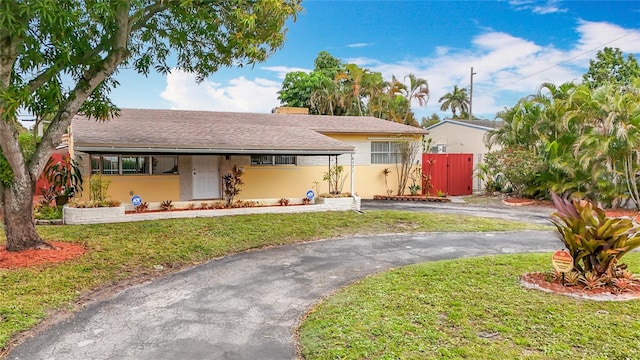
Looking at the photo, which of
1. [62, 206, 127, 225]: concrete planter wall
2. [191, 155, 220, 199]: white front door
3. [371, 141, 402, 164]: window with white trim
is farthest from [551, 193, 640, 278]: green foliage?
[371, 141, 402, 164]: window with white trim

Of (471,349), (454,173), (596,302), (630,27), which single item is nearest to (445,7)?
(454,173)

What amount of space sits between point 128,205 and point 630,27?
27.8m

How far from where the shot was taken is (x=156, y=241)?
29.5 ft

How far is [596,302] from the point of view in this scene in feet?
16.8

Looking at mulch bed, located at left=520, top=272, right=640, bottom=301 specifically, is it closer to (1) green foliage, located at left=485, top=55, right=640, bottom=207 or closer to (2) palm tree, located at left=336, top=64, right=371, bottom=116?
(1) green foliage, located at left=485, top=55, right=640, bottom=207

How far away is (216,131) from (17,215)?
7182mm

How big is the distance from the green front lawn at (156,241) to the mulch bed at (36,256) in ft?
0.80

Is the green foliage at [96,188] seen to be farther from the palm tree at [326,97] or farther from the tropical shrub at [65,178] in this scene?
the palm tree at [326,97]

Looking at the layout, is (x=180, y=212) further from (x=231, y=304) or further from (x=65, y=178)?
(x=231, y=304)

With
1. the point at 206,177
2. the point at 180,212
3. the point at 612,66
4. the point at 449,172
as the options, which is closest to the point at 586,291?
the point at 180,212

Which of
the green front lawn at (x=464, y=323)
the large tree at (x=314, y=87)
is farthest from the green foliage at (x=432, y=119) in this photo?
the green front lawn at (x=464, y=323)

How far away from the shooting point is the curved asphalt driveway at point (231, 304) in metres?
4.38

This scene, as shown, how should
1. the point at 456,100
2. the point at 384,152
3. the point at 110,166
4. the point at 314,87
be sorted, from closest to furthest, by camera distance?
the point at 110,166
the point at 384,152
the point at 314,87
the point at 456,100

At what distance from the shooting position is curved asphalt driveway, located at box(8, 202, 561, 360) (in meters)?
4.38
